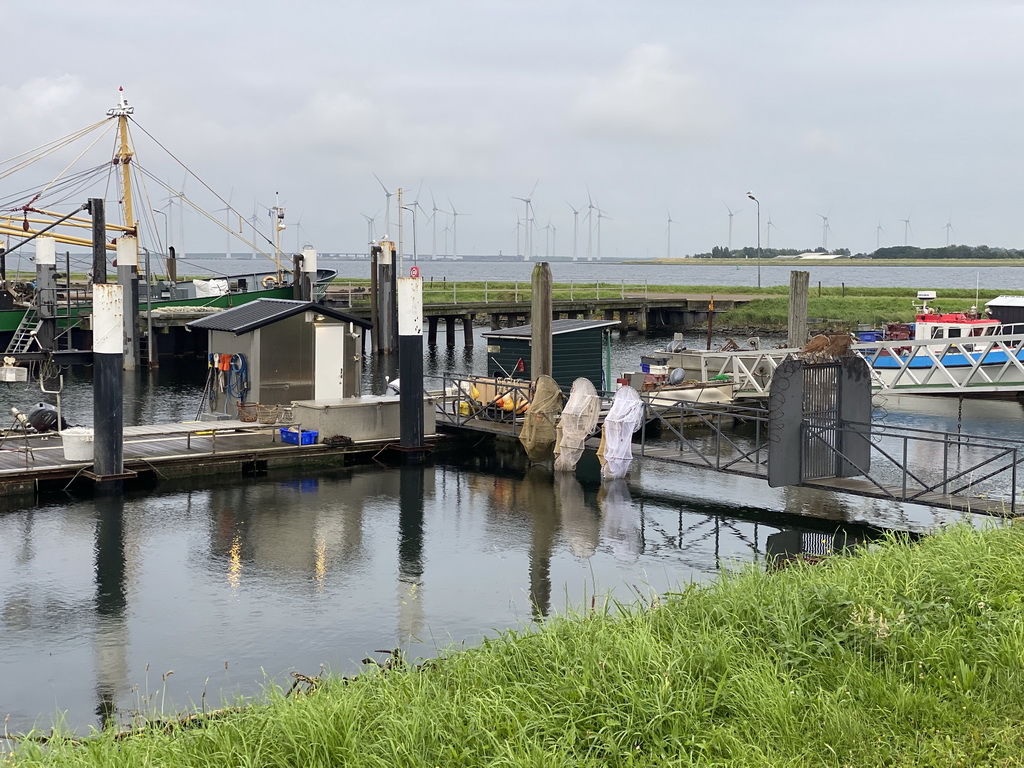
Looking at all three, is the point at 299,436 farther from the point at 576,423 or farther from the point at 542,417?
the point at 576,423

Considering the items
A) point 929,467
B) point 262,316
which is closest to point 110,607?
point 262,316

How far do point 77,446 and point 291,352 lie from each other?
20.6ft

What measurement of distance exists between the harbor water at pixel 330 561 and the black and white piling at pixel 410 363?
958 mm

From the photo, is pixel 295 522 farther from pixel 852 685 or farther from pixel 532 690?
pixel 852 685

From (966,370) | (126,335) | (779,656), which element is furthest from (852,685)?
(126,335)

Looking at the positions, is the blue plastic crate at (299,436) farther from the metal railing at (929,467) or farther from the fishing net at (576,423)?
the metal railing at (929,467)

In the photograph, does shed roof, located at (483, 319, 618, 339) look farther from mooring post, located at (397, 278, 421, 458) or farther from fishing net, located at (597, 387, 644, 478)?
fishing net, located at (597, 387, 644, 478)

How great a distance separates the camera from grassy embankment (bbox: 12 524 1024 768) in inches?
290

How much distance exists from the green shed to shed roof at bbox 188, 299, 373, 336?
4545 millimetres

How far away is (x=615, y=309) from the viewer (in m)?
68.3

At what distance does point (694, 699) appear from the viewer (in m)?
7.95

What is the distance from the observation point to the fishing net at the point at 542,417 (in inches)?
955

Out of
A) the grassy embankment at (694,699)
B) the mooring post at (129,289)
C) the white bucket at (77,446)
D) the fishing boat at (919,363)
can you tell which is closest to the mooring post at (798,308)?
the fishing boat at (919,363)

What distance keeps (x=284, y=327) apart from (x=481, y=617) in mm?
14026
